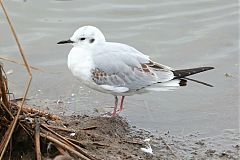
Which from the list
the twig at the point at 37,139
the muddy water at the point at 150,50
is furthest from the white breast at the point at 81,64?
the twig at the point at 37,139

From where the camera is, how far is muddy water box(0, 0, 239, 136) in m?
6.16

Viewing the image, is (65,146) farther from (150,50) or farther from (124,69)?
(150,50)

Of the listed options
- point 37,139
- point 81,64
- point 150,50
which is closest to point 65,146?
point 37,139

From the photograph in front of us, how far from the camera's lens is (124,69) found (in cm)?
586

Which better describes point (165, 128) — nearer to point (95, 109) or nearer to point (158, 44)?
point (95, 109)

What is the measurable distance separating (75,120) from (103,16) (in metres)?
3.25

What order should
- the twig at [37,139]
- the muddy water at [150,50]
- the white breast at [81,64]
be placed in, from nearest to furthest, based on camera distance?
the twig at [37,139]
the white breast at [81,64]
the muddy water at [150,50]

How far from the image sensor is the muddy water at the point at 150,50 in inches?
243

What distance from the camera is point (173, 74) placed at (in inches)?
233

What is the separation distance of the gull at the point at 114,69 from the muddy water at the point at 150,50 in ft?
1.30

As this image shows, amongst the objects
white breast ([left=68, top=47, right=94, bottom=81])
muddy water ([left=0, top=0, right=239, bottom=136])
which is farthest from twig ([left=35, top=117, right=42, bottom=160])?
muddy water ([left=0, top=0, right=239, bottom=136])

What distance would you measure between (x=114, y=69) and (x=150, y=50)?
1.98 meters

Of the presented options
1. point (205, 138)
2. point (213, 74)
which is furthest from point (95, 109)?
point (213, 74)

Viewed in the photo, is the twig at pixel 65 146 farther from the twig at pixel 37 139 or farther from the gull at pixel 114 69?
the gull at pixel 114 69
